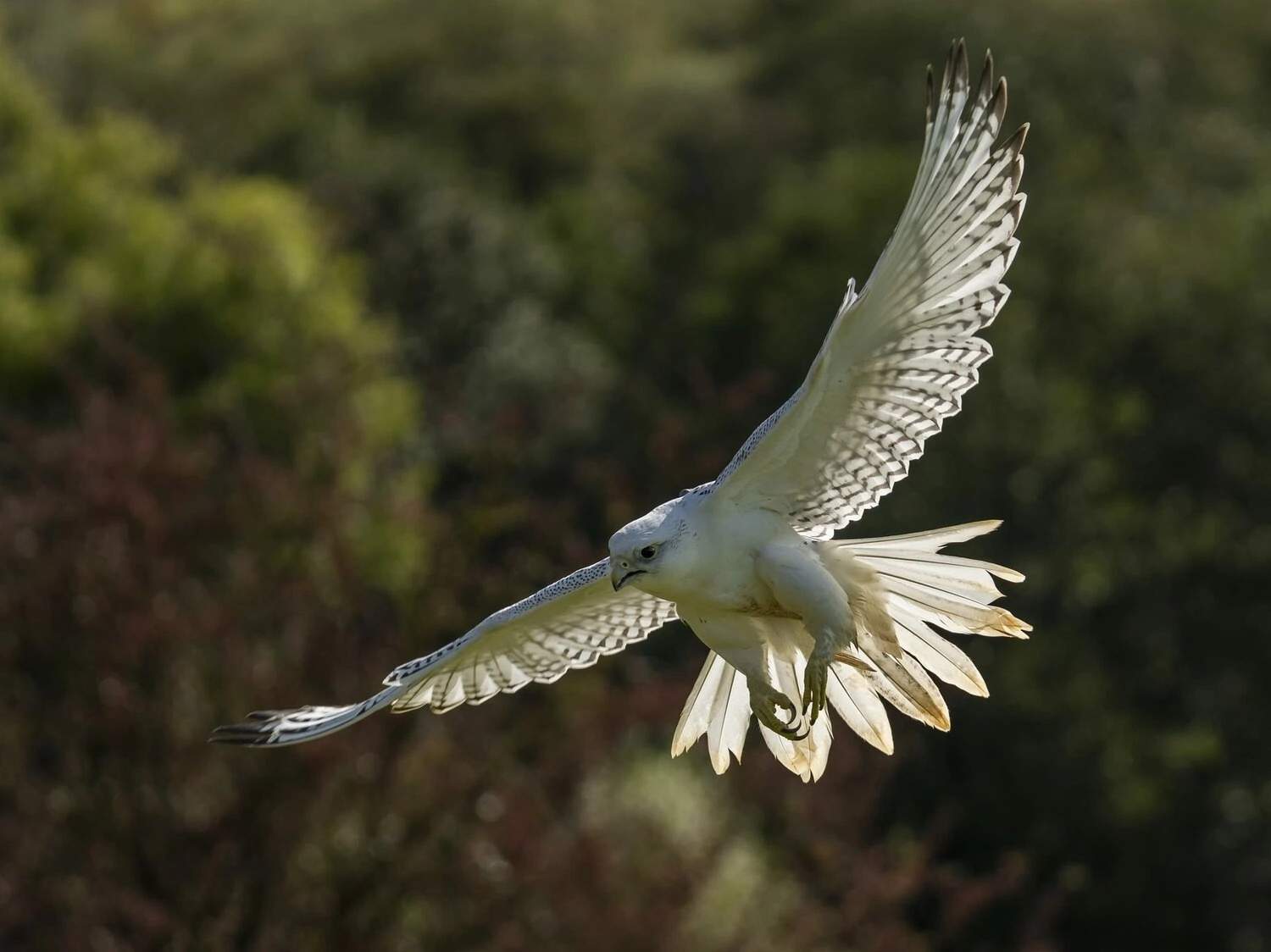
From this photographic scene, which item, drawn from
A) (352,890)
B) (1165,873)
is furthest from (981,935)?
(352,890)

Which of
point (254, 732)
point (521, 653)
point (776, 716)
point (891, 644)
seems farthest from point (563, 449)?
point (891, 644)

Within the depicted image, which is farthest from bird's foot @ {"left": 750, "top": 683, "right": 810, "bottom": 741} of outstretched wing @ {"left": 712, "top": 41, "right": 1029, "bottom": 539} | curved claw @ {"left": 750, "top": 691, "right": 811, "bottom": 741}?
outstretched wing @ {"left": 712, "top": 41, "right": 1029, "bottom": 539}

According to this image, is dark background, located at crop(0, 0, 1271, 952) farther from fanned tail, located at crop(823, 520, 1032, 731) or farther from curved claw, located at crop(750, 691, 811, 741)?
fanned tail, located at crop(823, 520, 1032, 731)

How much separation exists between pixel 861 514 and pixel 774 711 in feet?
2.12

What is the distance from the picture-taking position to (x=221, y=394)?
26219 mm

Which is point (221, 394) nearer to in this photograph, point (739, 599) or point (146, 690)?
point (146, 690)

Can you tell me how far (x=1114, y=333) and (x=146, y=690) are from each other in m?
18.3

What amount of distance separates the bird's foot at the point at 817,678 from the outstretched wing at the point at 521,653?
97 cm

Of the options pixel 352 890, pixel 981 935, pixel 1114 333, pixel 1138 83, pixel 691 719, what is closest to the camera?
pixel 691 719

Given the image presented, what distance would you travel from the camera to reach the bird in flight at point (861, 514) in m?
5.63

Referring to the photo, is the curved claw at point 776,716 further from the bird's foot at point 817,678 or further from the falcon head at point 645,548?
the falcon head at point 645,548

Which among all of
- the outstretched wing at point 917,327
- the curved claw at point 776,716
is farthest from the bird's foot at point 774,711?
the outstretched wing at point 917,327

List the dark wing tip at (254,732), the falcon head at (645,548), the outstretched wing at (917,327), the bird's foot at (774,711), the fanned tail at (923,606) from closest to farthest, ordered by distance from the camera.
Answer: the outstretched wing at (917,327) → the falcon head at (645,548) → the fanned tail at (923,606) → the bird's foot at (774,711) → the dark wing tip at (254,732)

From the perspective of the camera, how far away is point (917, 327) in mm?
5738
